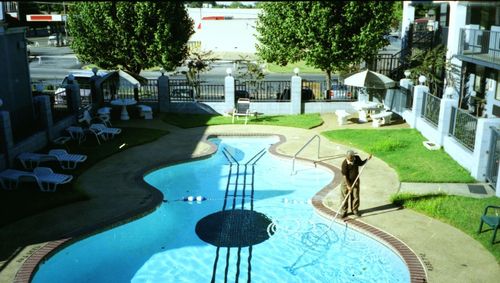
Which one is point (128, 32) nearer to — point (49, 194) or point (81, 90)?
point (81, 90)

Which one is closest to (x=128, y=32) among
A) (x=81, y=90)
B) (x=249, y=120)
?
(x=81, y=90)

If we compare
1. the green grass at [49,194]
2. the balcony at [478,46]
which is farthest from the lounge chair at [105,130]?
the balcony at [478,46]

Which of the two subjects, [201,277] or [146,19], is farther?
[146,19]

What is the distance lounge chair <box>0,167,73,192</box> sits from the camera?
15.5 m

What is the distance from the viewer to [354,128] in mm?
24000

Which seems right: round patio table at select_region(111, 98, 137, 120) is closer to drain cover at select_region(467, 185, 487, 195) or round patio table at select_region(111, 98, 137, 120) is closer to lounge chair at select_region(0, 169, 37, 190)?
lounge chair at select_region(0, 169, 37, 190)

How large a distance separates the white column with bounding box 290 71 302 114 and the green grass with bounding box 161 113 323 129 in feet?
2.17

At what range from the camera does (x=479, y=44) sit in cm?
2617

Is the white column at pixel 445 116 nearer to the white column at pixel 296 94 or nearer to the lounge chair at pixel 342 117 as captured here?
the lounge chair at pixel 342 117

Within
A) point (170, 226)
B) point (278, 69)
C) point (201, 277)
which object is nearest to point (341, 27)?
point (170, 226)

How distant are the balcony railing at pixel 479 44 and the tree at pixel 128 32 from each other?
16.2 metres

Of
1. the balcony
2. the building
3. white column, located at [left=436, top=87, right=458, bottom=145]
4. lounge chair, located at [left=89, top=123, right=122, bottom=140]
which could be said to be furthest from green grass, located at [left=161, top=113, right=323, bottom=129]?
the balcony

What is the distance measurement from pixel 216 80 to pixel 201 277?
109 ft

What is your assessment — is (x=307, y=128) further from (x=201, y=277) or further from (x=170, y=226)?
(x=201, y=277)
